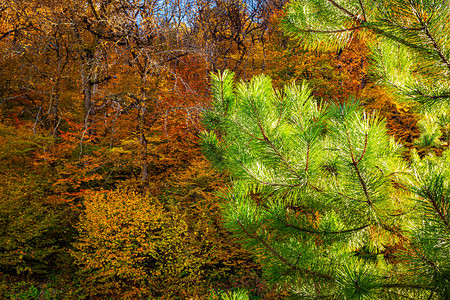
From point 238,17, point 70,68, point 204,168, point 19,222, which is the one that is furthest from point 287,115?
point 238,17

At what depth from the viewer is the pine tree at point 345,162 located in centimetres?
137

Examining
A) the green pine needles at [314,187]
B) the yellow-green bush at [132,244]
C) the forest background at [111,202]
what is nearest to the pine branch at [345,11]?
the green pine needles at [314,187]

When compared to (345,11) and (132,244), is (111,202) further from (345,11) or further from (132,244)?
(345,11)

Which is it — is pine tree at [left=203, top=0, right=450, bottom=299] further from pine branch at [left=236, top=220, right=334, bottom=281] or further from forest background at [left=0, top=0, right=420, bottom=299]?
forest background at [left=0, top=0, right=420, bottom=299]

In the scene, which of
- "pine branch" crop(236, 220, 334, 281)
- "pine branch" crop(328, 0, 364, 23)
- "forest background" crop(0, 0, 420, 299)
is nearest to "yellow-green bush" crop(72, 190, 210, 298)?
"forest background" crop(0, 0, 420, 299)

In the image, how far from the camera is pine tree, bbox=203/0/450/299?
4.50 feet

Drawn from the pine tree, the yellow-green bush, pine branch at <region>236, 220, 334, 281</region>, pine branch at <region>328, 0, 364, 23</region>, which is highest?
pine branch at <region>328, 0, 364, 23</region>

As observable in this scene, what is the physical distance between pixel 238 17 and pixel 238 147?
1259 cm

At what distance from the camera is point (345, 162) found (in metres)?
1.48

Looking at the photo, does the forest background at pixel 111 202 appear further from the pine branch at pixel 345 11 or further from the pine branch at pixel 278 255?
the pine branch at pixel 345 11

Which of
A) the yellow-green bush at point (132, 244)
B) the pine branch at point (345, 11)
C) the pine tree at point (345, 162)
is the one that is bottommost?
the yellow-green bush at point (132, 244)

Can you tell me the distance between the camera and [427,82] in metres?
1.67

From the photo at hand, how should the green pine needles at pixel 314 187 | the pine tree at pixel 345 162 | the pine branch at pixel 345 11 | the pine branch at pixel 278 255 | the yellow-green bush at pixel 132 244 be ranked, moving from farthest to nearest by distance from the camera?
the yellow-green bush at pixel 132 244 < the pine branch at pixel 278 255 < the pine branch at pixel 345 11 < the green pine needles at pixel 314 187 < the pine tree at pixel 345 162

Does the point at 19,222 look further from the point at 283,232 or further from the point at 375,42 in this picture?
the point at 375,42
